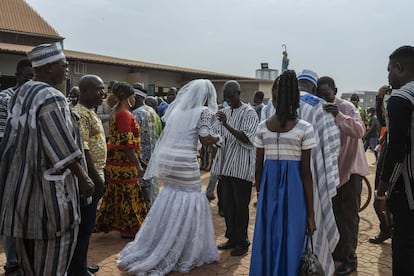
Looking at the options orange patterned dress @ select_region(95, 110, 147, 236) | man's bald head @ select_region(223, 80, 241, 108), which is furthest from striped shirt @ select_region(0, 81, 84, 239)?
man's bald head @ select_region(223, 80, 241, 108)

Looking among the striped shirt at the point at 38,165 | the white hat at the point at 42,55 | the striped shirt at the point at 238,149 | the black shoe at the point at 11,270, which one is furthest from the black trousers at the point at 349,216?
the black shoe at the point at 11,270

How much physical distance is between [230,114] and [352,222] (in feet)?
6.19

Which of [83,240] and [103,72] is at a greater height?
[103,72]

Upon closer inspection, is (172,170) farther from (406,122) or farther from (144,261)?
(406,122)

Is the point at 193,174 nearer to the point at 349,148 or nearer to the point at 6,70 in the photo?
the point at 349,148

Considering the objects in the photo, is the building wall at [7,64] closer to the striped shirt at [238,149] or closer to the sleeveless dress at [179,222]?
the striped shirt at [238,149]

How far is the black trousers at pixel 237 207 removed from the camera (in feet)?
15.5

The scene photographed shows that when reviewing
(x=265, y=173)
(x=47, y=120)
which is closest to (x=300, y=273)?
(x=265, y=173)

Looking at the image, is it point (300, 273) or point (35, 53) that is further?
point (300, 273)

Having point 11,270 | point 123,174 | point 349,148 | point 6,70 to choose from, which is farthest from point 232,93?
point 6,70

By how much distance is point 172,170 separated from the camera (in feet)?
13.8

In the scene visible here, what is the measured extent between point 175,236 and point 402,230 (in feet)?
7.03

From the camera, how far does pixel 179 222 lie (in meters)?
4.15

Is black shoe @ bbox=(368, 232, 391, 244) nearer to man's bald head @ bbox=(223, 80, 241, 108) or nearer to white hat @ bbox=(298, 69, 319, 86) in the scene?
man's bald head @ bbox=(223, 80, 241, 108)
